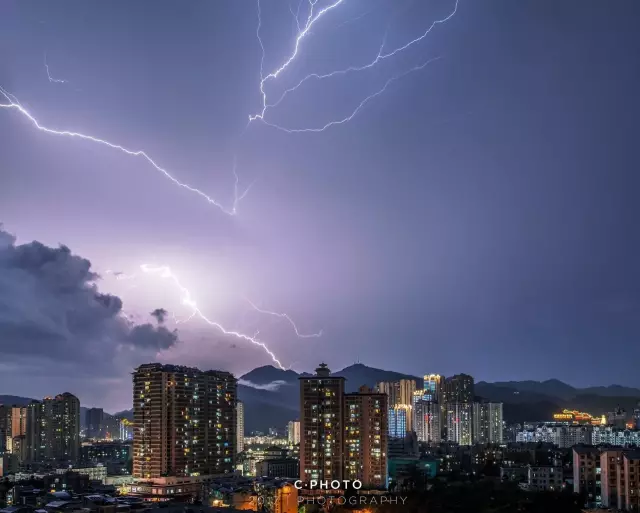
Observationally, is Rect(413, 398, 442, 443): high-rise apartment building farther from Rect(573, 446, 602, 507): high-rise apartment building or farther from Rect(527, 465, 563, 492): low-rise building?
Rect(573, 446, 602, 507): high-rise apartment building

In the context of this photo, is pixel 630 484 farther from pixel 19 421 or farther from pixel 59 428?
pixel 19 421

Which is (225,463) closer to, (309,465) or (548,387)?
(309,465)

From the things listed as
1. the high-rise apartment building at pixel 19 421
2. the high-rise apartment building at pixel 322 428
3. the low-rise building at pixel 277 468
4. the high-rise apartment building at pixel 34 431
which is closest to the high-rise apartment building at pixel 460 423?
the low-rise building at pixel 277 468

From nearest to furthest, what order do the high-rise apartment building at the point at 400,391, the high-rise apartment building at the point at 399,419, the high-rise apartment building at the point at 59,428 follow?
the high-rise apartment building at the point at 59,428 → the high-rise apartment building at the point at 399,419 → the high-rise apartment building at the point at 400,391

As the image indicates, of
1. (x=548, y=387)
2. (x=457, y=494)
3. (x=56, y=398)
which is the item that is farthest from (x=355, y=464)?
(x=548, y=387)

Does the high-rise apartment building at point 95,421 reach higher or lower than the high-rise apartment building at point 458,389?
lower

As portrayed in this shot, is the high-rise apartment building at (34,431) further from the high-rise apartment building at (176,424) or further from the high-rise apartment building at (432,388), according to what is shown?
the high-rise apartment building at (432,388)

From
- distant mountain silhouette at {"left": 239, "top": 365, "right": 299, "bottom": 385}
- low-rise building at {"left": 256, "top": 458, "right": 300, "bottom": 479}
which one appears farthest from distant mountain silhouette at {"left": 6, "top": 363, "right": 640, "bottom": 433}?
low-rise building at {"left": 256, "top": 458, "right": 300, "bottom": 479}
